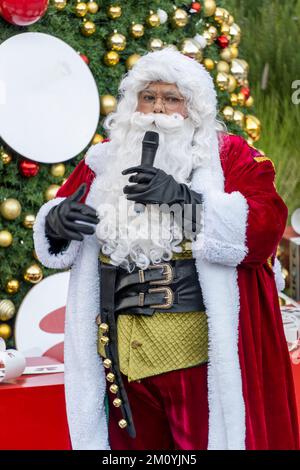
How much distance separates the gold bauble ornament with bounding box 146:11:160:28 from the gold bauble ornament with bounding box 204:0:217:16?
1.05 feet

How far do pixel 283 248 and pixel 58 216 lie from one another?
2.40 metres

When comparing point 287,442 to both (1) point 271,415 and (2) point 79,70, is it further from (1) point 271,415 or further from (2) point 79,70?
(2) point 79,70

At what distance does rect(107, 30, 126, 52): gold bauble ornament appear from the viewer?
4316mm

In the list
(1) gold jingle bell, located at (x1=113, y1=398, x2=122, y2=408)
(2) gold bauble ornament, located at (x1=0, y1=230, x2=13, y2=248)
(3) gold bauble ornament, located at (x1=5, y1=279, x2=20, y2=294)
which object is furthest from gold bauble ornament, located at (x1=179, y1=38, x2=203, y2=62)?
(1) gold jingle bell, located at (x1=113, y1=398, x2=122, y2=408)

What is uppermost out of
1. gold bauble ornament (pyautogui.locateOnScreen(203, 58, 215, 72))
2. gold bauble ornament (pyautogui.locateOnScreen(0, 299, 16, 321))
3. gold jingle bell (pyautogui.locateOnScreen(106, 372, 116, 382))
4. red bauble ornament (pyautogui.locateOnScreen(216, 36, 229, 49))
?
red bauble ornament (pyautogui.locateOnScreen(216, 36, 229, 49))

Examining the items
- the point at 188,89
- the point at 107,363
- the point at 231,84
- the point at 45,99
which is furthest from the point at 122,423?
the point at 231,84

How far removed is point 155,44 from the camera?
4.43 m

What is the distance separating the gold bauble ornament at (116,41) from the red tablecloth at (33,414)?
1538 mm

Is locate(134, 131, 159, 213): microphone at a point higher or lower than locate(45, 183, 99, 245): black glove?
higher

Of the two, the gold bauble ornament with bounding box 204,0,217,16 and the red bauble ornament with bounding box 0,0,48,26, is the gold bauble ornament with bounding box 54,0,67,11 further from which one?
the gold bauble ornament with bounding box 204,0,217,16

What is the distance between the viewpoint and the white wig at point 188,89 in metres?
3.02

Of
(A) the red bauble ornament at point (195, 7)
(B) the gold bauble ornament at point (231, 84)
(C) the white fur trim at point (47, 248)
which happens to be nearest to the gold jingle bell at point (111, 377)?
(C) the white fur trim at point (47, 248)

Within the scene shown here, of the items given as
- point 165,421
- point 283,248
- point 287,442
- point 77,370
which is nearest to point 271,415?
point 287,442

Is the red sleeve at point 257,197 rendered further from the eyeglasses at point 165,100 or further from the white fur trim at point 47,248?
the white fur trim at point 47,248
